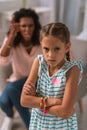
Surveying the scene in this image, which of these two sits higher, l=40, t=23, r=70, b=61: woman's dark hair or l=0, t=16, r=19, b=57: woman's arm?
l=40, t=23, r=70, b=61: woman's dark hair

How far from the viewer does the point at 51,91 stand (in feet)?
3.99

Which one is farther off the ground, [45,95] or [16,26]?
[16,26]

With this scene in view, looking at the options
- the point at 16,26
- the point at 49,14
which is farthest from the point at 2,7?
the point at 16,26

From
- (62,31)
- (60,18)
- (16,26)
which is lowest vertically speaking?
(60,18)

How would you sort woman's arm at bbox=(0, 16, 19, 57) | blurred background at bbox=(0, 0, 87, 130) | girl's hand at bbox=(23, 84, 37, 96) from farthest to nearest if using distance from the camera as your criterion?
blurred background at bbox=(0, 0, 87, 130)
woman's arm at bbox=(0, 16, 19, 57)
girl's hand at bbox=(23, 84, 37, 96)

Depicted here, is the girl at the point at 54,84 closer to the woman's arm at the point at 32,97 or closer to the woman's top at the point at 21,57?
the woman's arm at the point at 32,97

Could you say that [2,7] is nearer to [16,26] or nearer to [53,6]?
[53,6]

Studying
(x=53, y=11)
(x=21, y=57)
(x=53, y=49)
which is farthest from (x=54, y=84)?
(x=53, y=11)

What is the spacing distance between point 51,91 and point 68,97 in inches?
3.9

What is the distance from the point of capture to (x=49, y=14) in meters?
3.55

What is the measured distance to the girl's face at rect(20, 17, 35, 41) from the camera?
6.42 ft

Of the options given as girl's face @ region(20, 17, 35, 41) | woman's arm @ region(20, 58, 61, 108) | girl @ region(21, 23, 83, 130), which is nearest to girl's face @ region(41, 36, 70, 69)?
girl @ region(21, 23, 83, 130)

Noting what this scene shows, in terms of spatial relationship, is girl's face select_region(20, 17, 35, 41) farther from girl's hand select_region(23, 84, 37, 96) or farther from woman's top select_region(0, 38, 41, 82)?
girl's hand select_region(23, 84, 37, 96)

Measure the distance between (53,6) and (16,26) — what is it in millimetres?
1711
